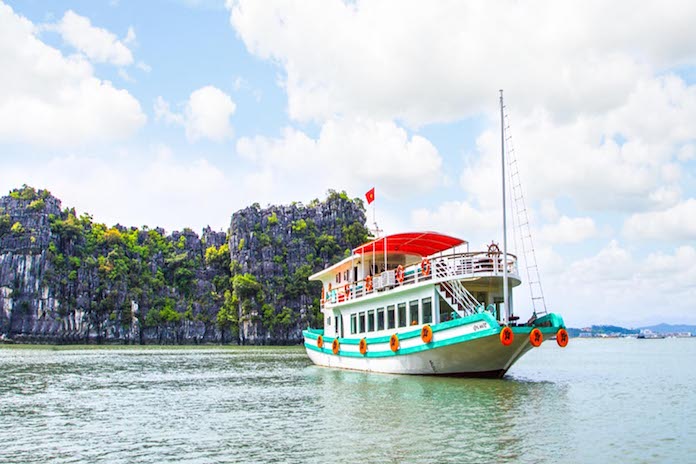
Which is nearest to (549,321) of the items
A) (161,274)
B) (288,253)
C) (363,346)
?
(363,346)

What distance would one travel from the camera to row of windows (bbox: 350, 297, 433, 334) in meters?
24.9

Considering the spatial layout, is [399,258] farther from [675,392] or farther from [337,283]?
[675,392]

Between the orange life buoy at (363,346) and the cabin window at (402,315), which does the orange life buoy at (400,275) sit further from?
the orange life buoy at (363,346)

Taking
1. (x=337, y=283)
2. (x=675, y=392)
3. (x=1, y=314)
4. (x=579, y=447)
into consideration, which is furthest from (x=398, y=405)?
(x=1, y=314)

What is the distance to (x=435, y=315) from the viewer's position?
23969mm

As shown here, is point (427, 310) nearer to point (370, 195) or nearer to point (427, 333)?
point (427, 333)

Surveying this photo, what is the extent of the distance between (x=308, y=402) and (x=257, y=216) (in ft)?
318

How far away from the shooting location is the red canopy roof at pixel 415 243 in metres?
27.2

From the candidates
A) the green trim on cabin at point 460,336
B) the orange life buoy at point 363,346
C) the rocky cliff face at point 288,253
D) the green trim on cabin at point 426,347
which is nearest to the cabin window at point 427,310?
the green trim on cabin at point 460,336

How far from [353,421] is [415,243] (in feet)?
46.8

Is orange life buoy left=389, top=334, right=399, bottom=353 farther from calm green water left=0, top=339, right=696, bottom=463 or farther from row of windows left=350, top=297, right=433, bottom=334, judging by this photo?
calm green water left=0, top=339, right=696, bottom=463

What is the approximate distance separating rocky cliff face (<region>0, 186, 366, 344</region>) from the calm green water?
80.7 m

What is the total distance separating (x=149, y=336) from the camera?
108 metres

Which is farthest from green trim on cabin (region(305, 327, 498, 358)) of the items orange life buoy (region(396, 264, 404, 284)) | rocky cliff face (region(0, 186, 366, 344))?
rocky cliff face (region(0, 186, 366, 344))
